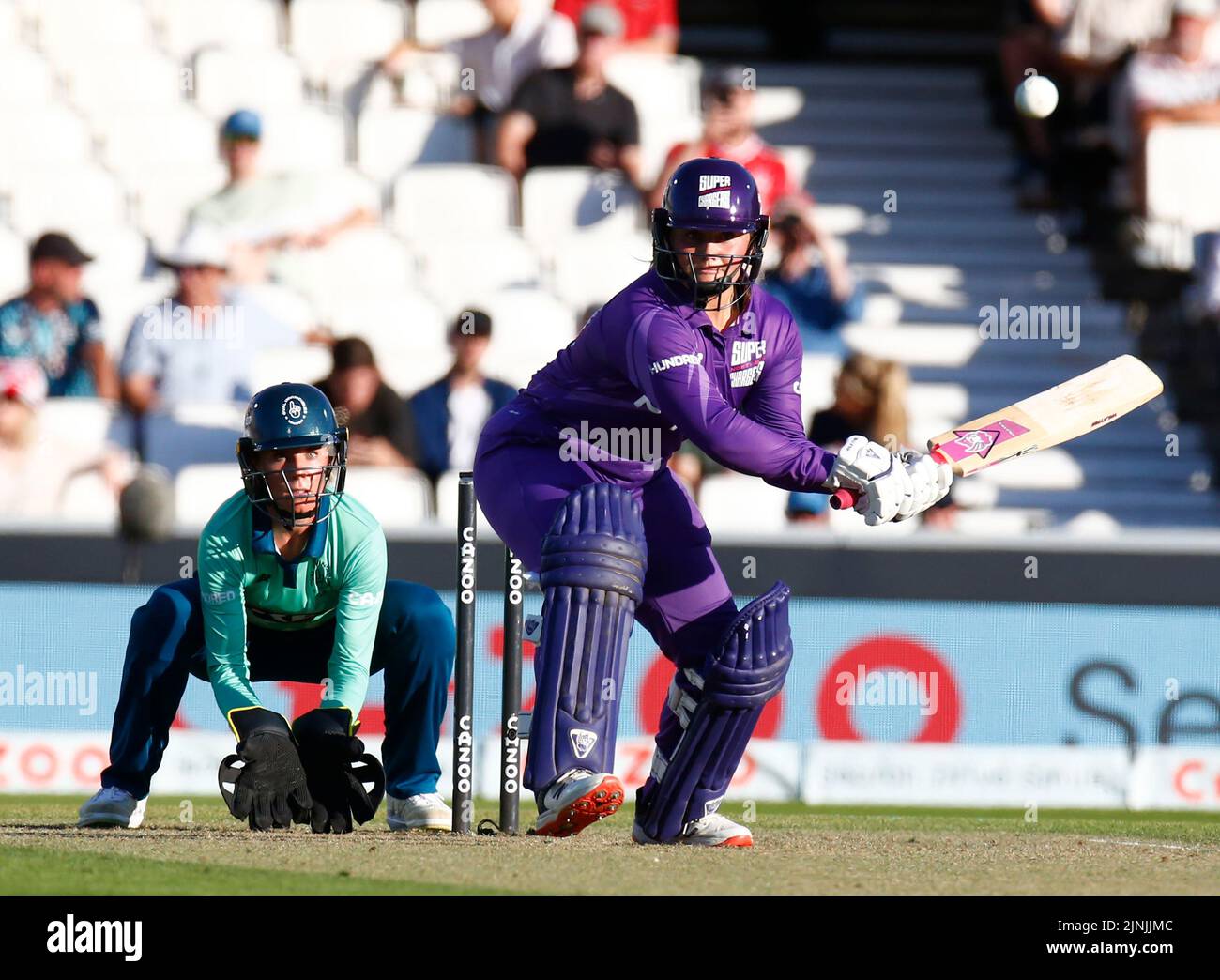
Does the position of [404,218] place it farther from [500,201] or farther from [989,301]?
[989,301]

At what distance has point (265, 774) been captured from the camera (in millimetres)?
6023

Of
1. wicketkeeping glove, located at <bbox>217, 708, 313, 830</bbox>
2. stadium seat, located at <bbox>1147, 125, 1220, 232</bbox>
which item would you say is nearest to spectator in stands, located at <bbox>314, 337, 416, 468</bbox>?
wicketkeeping glove, located at <bbox>217, 708, 313, 830</bbox>

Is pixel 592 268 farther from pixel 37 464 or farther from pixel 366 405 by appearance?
pixel 37 464

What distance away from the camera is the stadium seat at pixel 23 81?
12.3m

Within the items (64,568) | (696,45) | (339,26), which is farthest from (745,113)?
(64,568)

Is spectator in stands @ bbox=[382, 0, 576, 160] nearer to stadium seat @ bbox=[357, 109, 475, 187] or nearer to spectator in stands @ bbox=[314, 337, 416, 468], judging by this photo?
stadium seat @ bbox=[357, 109, 475, 187]

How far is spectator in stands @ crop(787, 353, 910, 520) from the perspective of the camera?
10.2m

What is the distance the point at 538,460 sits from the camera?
238 inches

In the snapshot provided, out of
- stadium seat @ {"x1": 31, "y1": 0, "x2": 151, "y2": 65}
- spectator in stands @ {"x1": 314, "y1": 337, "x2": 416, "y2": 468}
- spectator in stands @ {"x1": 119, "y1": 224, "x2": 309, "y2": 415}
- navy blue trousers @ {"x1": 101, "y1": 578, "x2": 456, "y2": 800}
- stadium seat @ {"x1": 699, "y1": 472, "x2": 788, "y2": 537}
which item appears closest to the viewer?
navy blue trousers @ {"x1": 101, "y1": 578, "x2": 456, "y2": 800}

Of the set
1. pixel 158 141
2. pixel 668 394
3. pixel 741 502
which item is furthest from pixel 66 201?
pixel 668 394

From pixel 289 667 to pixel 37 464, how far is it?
3.56 metres

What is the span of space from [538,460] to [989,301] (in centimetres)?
695

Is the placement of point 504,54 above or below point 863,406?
above

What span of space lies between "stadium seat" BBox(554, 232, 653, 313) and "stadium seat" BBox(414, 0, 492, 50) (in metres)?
2.05
